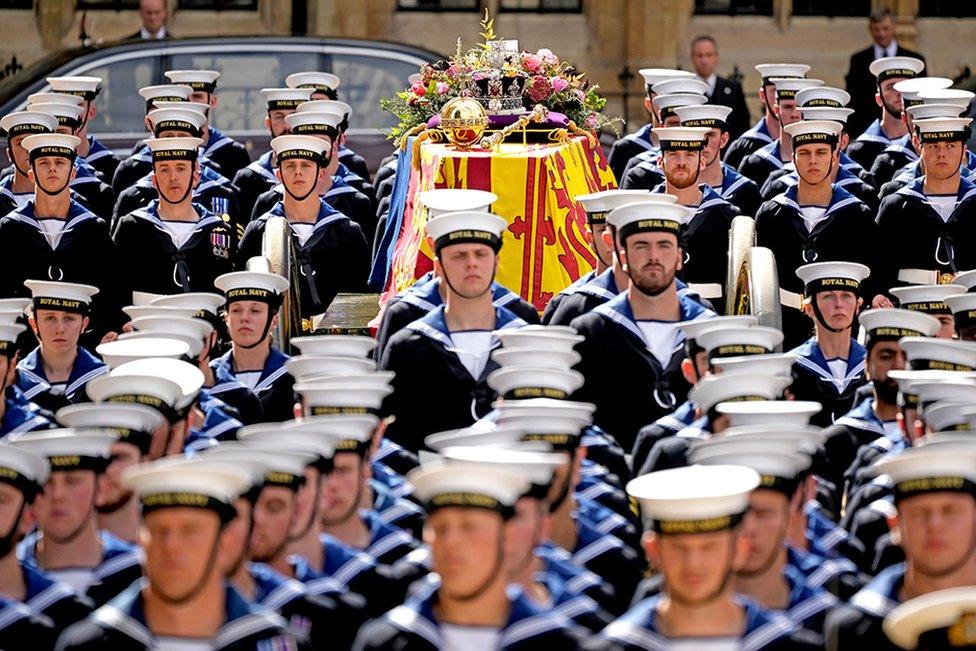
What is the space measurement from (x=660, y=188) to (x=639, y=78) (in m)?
9.05

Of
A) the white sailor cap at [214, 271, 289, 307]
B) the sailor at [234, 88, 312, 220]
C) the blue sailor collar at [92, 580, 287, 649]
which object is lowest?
the blue sailor collar at [92, 580, 287, 649]

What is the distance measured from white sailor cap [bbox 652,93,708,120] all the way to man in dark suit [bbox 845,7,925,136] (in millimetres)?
3690

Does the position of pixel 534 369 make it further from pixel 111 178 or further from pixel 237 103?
pixel 237 103

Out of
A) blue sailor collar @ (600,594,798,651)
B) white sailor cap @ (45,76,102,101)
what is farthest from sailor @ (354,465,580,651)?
white sailor cap @ (45,76,102,101)

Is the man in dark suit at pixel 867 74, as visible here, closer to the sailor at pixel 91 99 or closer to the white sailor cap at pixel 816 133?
the white sailor cap at pixel 816 133

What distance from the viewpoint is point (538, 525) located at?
8.18 m

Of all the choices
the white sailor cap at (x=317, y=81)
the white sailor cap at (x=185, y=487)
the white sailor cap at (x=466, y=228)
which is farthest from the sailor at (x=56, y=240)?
the white sailor cap at (x=185, y=487)

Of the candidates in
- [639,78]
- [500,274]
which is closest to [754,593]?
[500,274]

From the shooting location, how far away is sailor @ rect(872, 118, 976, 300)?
1412 centimetres

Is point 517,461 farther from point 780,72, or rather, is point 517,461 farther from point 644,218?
point 780,72

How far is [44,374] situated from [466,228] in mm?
2135

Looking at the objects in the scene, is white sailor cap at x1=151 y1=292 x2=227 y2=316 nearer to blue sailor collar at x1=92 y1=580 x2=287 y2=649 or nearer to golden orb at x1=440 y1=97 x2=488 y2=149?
golden orb at x1=440 y1=97 x2=488 y2=149

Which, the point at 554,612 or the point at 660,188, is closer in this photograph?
the point at 554,612

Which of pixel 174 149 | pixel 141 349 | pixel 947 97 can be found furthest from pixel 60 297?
pixel 947 97
